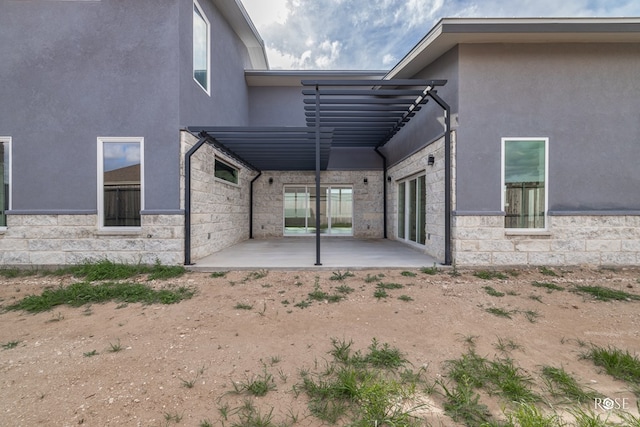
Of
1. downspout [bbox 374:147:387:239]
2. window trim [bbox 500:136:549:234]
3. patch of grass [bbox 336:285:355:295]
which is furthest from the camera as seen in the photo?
downspout [bbox 374:147:387:239]

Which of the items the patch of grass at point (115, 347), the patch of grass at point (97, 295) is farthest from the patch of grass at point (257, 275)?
the patch of grass at point (115, 347)

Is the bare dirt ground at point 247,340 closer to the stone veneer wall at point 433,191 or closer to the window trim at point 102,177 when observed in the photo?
the window trim at point 102,177

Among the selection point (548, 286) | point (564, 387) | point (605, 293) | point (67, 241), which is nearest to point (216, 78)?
point (67, 241)

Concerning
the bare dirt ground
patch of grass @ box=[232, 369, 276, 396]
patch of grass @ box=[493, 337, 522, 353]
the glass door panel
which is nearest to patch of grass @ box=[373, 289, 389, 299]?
the bare dirt ground

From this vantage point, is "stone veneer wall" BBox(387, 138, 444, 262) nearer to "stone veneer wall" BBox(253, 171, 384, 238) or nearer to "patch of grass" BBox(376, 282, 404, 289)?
"patch of grass" BBox(376, 282, 404, 289)

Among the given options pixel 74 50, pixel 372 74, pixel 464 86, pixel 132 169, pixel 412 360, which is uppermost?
pixel 372 74

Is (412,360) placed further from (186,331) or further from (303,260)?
(303,260)

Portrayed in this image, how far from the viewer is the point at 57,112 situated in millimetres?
5320

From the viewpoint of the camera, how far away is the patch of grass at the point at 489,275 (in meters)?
4.90

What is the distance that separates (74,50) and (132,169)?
2604mm

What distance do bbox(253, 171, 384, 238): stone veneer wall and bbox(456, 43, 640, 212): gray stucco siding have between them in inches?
199

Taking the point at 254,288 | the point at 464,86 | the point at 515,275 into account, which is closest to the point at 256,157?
the point at 254,288

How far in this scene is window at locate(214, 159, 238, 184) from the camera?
7248 millimetres

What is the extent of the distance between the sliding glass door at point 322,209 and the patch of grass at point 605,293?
700cm
